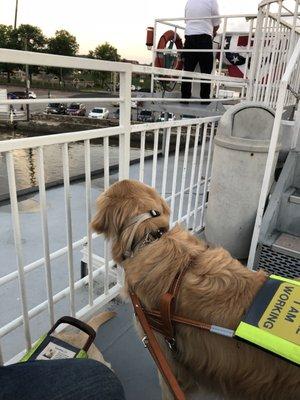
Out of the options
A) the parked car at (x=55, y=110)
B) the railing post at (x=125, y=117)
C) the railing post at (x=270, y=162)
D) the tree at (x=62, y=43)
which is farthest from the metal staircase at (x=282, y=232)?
the tree at (x=62, y=43)

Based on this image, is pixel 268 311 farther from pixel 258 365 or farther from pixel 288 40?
pixel 288 40

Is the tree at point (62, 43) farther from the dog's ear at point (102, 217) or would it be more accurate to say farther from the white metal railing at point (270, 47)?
the dog's ear at point (102, 217)

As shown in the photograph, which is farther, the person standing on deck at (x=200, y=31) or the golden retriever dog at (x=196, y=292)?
the person standing on deck at (x=200, y=31)

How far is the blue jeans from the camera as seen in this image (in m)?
0.94

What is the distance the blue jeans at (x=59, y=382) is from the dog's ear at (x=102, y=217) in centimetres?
69

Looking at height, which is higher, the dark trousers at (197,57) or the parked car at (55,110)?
the dark trousers at (197,57)

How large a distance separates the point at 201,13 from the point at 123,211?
498 centimetres

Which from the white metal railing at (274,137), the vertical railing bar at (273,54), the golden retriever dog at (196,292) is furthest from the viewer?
the vertical railing bar at (273,54)

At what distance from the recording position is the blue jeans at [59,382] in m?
0.94

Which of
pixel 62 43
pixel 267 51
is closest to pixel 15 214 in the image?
pixel 267 51

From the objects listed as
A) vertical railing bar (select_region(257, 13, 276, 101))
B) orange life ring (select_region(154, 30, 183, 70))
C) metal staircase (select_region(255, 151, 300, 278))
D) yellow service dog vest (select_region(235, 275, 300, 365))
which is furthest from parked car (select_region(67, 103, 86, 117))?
yellow service dog vest (select_region(235, 275, 300, 365))

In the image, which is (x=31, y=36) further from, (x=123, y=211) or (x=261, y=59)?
(x=123, y=211)

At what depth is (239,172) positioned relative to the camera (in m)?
2.95

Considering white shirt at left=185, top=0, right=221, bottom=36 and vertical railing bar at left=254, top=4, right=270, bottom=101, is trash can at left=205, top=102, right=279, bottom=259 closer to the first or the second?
vertical railing bar at left=254, top=4, right=270, bottom=101
